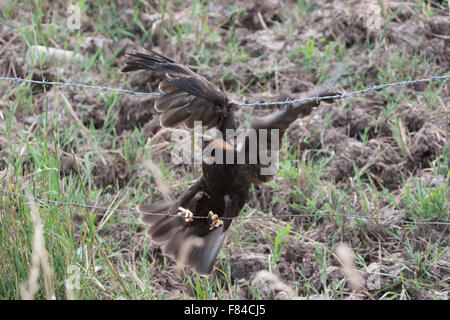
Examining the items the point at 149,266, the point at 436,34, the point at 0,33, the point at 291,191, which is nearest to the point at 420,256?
the point at 291,191

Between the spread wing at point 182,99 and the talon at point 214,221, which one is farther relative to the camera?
the talon at point 214,221

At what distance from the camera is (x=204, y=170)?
3.56m

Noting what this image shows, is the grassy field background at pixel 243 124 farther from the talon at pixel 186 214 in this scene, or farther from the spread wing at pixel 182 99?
the spread wing at pixel 182 99

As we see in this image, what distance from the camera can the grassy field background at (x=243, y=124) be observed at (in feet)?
10.6

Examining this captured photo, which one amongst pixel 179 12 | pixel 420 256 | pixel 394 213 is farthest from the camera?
pixel 179 12

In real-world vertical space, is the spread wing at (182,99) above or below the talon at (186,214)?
above

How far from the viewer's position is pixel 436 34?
5.34 metres

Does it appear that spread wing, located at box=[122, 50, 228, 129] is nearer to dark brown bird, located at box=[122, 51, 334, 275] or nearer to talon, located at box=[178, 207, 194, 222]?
dark brown bird, located at box=[122, 51, 334, 275]

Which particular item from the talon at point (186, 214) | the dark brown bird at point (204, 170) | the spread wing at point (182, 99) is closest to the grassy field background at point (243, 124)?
the dark brown bird at point (204, 170)

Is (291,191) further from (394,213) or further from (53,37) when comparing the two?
(53,37)

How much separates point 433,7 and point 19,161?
399 centimetres

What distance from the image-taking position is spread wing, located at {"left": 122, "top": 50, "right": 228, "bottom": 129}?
10.8 feet

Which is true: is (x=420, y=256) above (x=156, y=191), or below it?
below
